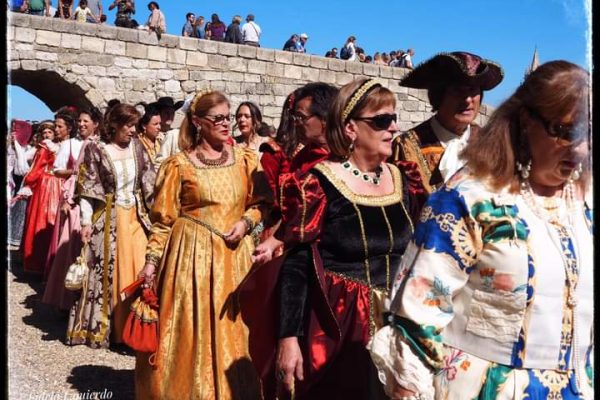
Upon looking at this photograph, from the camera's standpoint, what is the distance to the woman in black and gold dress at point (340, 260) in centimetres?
292

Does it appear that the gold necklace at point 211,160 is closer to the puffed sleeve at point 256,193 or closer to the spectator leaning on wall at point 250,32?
the puffed sleeve at point 256,193

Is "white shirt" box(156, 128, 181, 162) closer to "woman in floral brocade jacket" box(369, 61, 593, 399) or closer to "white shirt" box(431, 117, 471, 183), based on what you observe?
"white shirt" box(431, 117, 471, 183)

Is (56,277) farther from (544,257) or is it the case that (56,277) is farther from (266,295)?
(544,257)

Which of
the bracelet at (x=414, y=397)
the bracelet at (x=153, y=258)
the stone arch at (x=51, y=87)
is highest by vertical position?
the stone arch at (x=51, y=87)

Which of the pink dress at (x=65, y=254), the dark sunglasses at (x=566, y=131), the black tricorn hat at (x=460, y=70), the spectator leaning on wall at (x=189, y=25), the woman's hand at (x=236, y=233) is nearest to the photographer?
the dark sunglasses at (x=566, y=131)

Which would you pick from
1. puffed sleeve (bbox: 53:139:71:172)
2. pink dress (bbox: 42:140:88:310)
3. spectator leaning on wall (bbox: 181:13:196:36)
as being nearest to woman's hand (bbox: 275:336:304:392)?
pink dress (bbox: 42:140:88:310)

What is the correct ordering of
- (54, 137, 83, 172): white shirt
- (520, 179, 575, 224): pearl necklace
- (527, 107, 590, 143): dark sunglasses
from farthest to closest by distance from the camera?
(54, 137, 83, 172): white shirt → (520, 179, 575, 224): pearl necklace → (527, 107, 590, 143): dark sunglasses

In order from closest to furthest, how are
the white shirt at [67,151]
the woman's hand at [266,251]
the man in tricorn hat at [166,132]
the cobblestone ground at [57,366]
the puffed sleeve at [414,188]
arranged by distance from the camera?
1. the puffed sleeve at [414,188]
2. the woman's hand at [266,251]
3. the cobblestone ground at [57,366]
4. the man in tricorn hat at [166,132]
5. the white shirt at [67,151]

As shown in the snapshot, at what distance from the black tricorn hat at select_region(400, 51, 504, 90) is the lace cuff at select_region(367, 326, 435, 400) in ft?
6.45

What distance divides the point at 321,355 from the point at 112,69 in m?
13.6

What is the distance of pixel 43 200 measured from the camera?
9.47 m

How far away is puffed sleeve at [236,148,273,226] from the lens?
442 centimetres

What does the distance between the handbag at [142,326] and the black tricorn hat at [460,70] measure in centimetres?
179

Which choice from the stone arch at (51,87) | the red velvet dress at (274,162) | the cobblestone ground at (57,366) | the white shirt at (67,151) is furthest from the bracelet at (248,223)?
the stone arch at (51,87)
